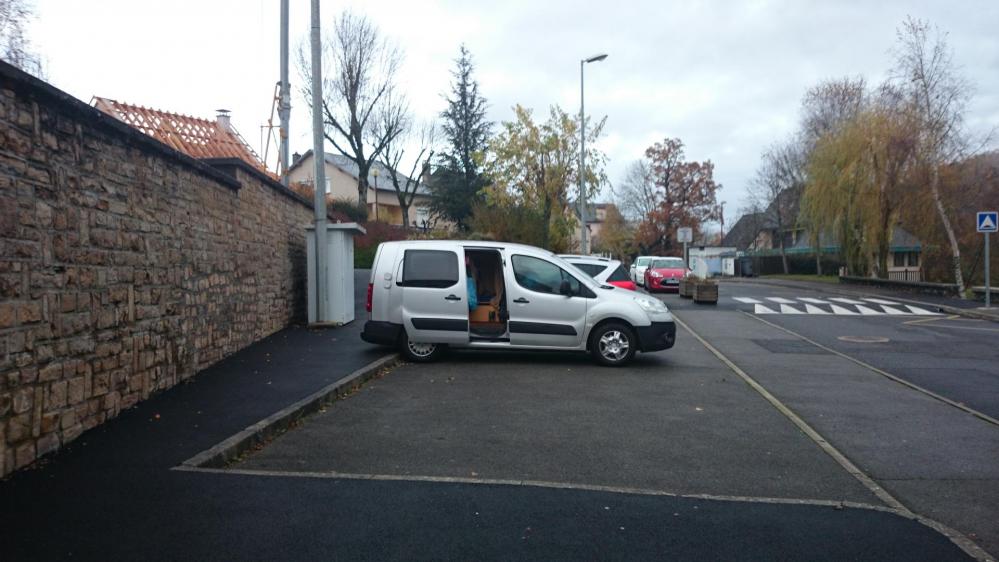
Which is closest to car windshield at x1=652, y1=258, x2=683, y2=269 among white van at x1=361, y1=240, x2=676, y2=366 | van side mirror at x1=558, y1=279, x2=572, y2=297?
white van at x1=361, y1=240, x2=676, y2=366

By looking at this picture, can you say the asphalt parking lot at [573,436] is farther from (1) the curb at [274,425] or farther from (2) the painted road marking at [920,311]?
(2) the painted road marking at [920,311]

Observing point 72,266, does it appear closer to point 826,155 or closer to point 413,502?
point 413,502

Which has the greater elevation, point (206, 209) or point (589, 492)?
point (206, 209)

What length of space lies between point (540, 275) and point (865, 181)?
82.2ft

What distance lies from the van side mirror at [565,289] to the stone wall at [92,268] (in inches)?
193

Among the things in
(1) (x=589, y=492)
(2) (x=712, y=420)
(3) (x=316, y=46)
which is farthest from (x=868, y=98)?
(1) (x=589, y=492)

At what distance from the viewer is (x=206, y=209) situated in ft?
31.9

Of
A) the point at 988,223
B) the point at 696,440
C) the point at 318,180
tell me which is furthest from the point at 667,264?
the point at 696,440

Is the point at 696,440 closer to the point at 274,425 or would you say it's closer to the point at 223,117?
the point at 274,425

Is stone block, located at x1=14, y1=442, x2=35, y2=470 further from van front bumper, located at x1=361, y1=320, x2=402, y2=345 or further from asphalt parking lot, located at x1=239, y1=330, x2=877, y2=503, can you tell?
van front bumper, located at x1=361, y1=320, x2=402, y2=345

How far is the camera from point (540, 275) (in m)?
11.4

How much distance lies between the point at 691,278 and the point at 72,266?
73.0 ft

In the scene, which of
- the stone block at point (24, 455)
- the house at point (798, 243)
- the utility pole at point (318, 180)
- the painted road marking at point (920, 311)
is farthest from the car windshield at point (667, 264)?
the stone block at point (24, 455)

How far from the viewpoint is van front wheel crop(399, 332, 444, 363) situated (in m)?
11.4
